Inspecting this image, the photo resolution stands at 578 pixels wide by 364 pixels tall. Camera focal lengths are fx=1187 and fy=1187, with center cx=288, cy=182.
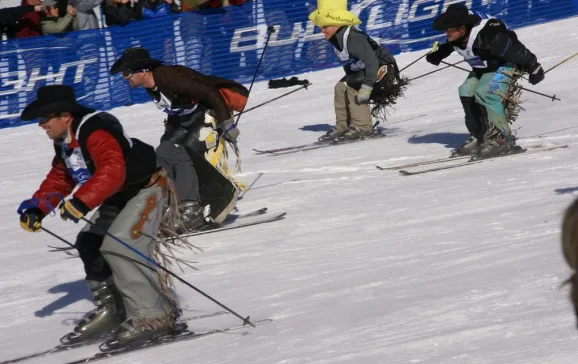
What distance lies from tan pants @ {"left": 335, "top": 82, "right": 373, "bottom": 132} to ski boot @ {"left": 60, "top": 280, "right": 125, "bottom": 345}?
263 inches

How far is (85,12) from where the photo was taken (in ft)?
52.6

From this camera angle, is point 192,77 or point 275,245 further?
point 192,77

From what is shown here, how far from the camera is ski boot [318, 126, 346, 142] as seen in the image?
43.7ft

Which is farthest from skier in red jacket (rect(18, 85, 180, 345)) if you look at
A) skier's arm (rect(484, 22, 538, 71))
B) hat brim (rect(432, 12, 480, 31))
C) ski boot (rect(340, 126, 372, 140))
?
ski boot (rect(340, 126, 372, 140))

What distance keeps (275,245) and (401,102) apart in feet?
22.8

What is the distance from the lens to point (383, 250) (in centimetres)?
812

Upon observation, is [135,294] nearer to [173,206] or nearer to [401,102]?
[173,206]

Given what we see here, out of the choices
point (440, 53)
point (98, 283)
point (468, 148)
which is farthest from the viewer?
point (440, 53)

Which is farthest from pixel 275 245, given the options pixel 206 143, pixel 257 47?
pixel 257 47

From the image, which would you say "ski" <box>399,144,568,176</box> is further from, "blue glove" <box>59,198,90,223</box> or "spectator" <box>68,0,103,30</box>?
"spectator" <box>68,0,103,30</box>

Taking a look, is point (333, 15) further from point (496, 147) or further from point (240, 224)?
point (240, 224)

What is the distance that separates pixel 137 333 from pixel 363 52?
656cm

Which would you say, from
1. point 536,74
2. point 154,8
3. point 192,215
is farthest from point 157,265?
point 154,8

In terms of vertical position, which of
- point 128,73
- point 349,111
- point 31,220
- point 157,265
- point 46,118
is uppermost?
point 46,118
